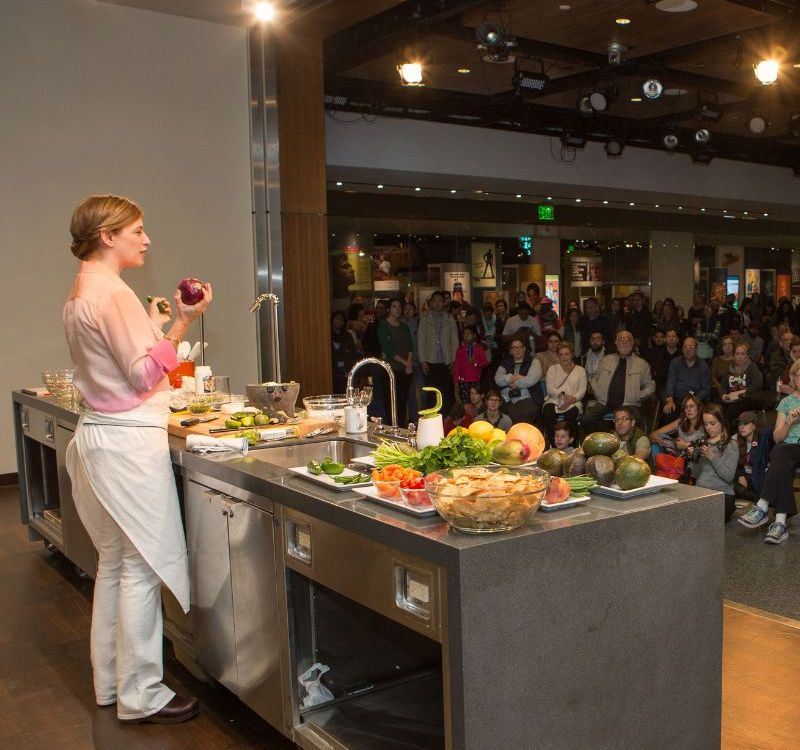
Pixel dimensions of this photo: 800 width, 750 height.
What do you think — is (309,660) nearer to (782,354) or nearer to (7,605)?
(7,605)

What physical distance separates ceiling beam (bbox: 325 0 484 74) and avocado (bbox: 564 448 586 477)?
182 inches

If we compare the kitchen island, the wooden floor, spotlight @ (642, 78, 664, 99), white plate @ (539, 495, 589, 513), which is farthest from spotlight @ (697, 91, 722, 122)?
white plate @ (539, 495, 589, 513)

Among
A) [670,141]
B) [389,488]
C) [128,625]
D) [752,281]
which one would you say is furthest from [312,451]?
Result: [752,281]

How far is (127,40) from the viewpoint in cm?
664

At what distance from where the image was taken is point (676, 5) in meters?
6.69

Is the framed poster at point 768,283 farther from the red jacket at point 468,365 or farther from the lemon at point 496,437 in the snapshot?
the lemon at point 496,437

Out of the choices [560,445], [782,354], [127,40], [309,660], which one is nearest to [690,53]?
[782,354]

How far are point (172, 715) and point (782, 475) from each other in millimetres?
3794

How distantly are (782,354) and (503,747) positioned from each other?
7771mm

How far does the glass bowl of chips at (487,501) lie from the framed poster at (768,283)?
50.5 ft

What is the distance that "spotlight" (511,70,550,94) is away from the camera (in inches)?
324

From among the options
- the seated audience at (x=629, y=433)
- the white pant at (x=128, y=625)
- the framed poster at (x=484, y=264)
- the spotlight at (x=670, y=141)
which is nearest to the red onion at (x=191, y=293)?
the white pant at (x=128, y=625)

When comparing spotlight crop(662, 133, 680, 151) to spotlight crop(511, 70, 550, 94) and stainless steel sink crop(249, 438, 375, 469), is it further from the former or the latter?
stainless steel sink crop(249, 438, 375, 469)

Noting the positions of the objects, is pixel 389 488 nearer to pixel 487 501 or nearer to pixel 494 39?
pixel 487 501
